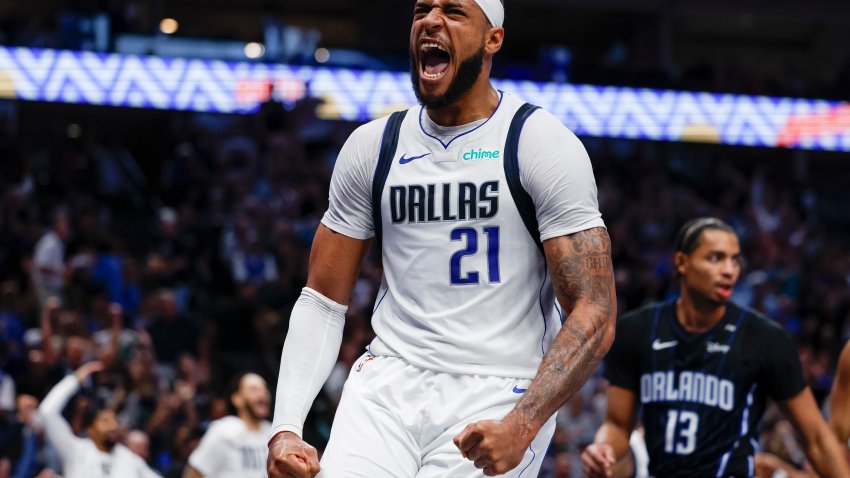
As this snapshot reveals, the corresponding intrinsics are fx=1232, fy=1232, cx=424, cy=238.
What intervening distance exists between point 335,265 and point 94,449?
6710mm

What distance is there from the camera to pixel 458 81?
3.67 meters

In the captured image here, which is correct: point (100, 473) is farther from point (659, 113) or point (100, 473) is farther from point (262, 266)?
point (659, 113)

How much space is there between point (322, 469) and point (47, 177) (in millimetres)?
14593

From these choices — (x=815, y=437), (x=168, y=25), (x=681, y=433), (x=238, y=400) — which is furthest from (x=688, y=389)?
(x=168, y=25)

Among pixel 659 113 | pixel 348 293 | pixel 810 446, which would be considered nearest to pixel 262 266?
pixel 659 113

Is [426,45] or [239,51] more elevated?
[239,51]

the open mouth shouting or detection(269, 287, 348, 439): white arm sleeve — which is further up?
the open mouth shouting

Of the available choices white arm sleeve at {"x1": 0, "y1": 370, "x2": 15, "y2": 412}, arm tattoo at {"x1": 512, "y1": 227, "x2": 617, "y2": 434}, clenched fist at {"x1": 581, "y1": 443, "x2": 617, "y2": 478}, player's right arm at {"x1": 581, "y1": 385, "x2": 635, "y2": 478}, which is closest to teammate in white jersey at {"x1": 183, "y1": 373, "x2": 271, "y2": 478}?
white arm sleeve at {"x1": 0, "y1": 370, "x2": 15, "y2": 412}

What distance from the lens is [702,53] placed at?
28.8 metres

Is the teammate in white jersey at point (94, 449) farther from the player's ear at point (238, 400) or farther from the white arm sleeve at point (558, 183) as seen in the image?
the white arm sleeve at point (558, 183)

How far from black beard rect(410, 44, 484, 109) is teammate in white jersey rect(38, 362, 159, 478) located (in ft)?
22.6

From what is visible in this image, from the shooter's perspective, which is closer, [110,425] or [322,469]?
[322,469]

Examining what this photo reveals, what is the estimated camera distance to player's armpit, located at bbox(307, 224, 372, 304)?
3.83 metres

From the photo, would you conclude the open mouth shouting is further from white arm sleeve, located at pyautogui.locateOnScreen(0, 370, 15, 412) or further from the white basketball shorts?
white arm sleeve, located at pyautogui.locateOnScreen(0, 370, 15, 412)
